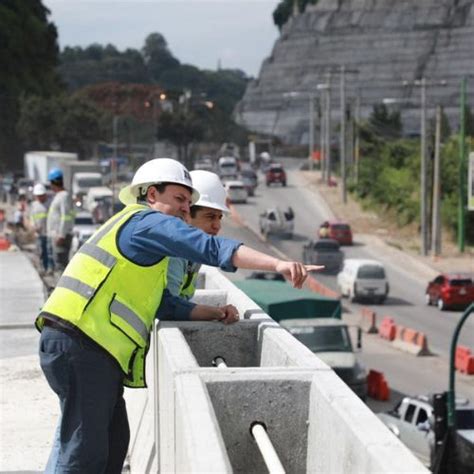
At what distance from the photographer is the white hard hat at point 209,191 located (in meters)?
7.31

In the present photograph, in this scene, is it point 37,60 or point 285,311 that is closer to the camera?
point 285,311

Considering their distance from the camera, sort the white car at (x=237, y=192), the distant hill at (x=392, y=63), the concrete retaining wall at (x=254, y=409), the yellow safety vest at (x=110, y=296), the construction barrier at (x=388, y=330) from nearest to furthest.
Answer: the concrete retaining wall at (x=254, y=409) < the yellow safety vest at (x=110, y=296) < the construction barrier at (x=388, y=330) < the white car at (x=237, y=192) < the distant hill at (x=392, y=63)

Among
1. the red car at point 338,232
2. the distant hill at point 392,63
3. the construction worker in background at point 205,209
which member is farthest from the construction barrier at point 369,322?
the distant hill at point 392,63

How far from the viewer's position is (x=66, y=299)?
6039 millimetres


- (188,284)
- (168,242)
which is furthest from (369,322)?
(168,242)

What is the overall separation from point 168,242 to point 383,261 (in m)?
64.7

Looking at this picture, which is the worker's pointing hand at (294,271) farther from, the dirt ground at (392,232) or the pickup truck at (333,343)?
the dirt ground at (392,232)

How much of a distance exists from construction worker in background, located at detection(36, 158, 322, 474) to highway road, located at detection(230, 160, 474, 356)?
37.6m

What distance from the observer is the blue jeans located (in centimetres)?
601

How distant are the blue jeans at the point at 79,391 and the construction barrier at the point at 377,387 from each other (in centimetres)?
2811

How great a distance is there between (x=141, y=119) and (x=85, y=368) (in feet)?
518

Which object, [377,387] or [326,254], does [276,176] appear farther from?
[377,387]

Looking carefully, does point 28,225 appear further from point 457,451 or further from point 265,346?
point 265,346

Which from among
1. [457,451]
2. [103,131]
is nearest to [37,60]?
[103,131]
